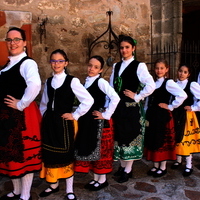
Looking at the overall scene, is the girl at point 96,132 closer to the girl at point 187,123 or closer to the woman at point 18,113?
the woman at point 18,113

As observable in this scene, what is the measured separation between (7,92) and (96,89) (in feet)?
2.94

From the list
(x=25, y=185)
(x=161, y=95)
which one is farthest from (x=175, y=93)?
(x=25, y=185)

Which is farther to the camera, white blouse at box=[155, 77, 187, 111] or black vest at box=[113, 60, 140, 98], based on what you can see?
white blouse at box=[155, 77, 187, 111]

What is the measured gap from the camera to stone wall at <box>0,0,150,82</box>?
4.28 m

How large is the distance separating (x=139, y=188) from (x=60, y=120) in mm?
1218

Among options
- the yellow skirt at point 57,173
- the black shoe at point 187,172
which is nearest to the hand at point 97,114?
the yellow skirt at point 57,173

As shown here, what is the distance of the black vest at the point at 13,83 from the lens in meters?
2.44

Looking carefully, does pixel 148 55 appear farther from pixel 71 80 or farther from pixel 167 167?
pixel 71 80

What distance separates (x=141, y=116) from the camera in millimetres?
3188

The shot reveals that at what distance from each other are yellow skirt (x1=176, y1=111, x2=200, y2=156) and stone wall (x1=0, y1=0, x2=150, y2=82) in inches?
72.7

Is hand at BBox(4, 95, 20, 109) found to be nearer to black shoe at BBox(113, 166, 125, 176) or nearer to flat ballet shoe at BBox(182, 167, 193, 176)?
black shoe at BBox(113, 166, 125, 176)

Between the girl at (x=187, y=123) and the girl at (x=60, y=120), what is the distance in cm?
139

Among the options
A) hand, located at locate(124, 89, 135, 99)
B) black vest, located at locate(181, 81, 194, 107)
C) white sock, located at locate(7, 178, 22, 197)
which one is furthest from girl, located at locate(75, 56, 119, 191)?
black vest, located at locate(181, 81, 194, 107)

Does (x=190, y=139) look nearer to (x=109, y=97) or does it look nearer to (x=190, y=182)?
(x=190, y=182)
